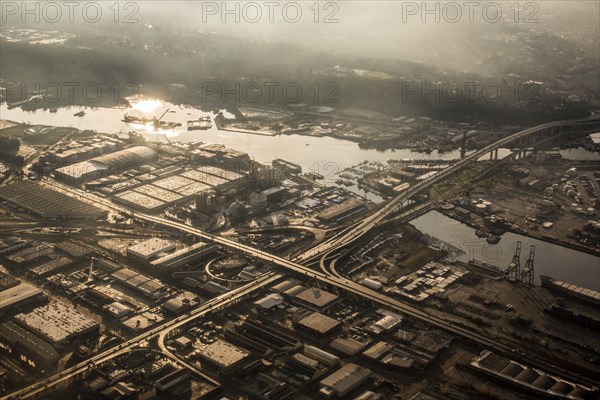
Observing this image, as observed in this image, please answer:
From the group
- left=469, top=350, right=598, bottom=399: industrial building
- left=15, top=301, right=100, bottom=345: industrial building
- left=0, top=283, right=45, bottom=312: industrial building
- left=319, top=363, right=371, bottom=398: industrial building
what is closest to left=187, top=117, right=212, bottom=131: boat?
left=0, top=283, right=45, bottom=312: industrial building

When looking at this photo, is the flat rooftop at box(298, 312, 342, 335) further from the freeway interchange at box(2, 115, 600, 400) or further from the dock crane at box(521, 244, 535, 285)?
the dock crane at box(521, 244, 535, 285)

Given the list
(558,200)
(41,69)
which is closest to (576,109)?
(558,200)

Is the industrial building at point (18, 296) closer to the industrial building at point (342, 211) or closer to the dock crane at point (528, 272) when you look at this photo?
the industrial building at point (342, 211)

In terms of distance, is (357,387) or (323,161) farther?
(323,161)

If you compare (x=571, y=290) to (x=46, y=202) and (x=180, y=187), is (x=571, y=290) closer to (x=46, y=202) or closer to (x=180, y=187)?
(x=180, y=187)

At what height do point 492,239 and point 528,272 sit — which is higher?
point 492,239

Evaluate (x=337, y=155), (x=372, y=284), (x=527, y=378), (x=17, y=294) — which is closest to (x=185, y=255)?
(x=17, y=294)

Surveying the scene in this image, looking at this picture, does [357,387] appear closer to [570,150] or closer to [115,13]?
[570,150]

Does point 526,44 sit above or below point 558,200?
above
